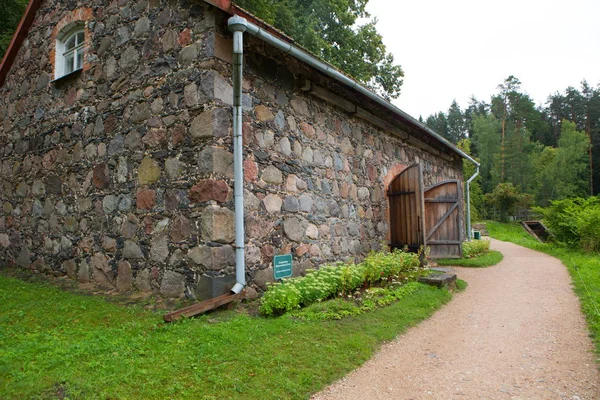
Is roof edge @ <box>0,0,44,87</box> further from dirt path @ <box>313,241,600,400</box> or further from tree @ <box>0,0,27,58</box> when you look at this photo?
dirt path @ <box>313,241,600,400</box>

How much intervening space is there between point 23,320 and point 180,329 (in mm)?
1900

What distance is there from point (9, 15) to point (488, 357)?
1373cm

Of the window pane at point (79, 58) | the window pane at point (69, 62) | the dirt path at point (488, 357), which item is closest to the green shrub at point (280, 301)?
the dirt path at point (488, 357)

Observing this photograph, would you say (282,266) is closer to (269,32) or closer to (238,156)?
(238,156)

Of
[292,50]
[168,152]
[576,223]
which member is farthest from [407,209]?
[576,223]

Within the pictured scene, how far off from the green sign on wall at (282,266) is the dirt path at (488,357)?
1699 mm

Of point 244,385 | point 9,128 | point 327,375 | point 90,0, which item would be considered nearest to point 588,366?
point 327,375

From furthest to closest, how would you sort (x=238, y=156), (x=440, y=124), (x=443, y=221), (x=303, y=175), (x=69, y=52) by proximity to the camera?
1. (x=440, y=124)
2. (x=443, y=221)
3. (x=69, y=52)
4. (x=303, y=175)
5. (x=238, y=156)

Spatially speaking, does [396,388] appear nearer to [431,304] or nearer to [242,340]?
[242,340]

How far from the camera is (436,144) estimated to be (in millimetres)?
10508

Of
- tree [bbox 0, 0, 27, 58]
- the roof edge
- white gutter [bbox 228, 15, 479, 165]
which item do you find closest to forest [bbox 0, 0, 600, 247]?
tree [bbox 0, 0, 27, 58]

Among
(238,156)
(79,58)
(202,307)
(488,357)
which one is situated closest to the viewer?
(488,357)

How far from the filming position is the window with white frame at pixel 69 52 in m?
6.24

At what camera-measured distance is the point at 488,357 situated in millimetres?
3508
